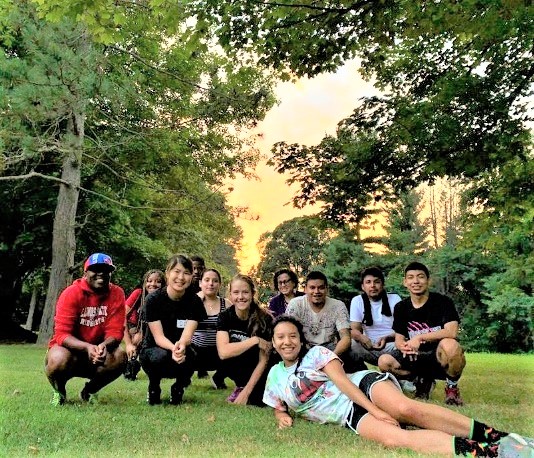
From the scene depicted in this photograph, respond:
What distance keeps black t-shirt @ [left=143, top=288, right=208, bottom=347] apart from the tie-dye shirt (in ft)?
4.99

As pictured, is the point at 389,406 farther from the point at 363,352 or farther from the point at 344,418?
the point at 363,352

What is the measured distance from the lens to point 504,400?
21.9 ft

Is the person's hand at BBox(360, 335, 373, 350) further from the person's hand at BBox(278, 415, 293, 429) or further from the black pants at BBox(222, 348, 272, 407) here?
the person's hand at BBox(278, 415, 293, 429)

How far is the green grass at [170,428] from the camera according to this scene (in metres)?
3.71

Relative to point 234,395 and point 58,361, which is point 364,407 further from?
point 58,361

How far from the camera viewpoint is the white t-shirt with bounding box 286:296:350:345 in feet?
21.0

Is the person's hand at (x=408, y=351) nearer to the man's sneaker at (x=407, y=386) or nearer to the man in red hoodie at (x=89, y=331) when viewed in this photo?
the man's sneaker at (x=407, y=386)

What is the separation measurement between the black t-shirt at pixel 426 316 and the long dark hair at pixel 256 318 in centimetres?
142

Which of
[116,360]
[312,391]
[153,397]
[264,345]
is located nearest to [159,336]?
[116,360]

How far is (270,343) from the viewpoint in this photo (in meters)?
5.89

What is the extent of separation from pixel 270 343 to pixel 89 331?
172 cm

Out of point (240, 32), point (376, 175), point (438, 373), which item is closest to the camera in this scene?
point (438, 373)

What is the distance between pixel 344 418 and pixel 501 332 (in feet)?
90.1

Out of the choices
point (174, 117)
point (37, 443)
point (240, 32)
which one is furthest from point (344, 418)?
point (174, 117)
